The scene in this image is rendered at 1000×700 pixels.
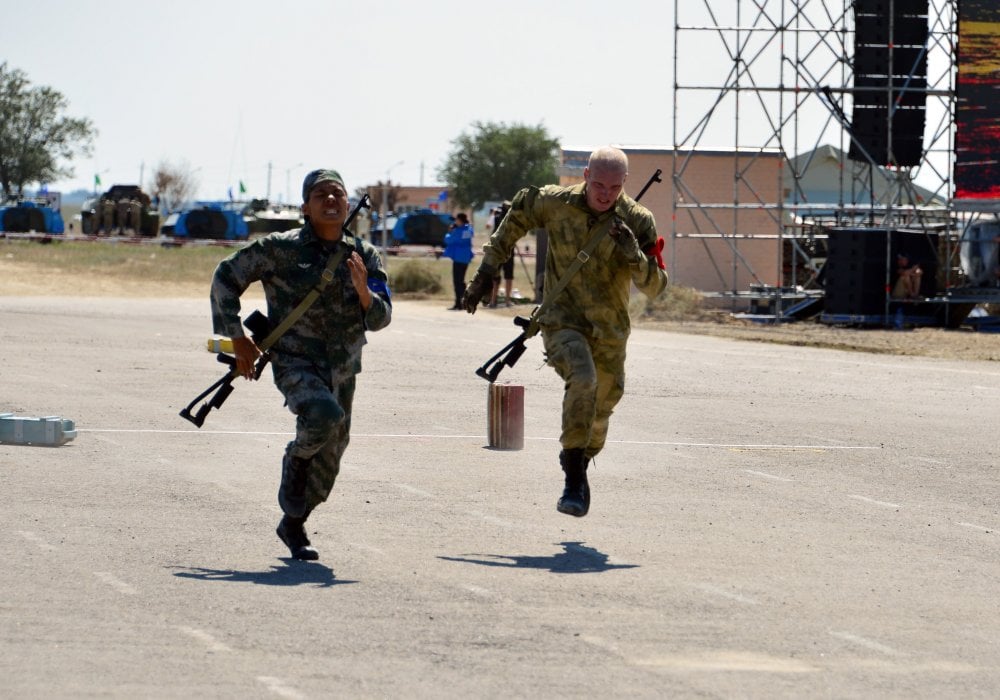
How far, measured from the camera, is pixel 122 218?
5862 cm

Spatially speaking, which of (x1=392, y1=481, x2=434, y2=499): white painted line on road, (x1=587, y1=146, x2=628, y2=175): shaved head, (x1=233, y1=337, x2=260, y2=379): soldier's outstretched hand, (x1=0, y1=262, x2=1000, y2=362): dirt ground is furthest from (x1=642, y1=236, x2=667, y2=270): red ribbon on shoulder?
(x1=0, y1=262, x2=1000, y2=362): dirt ground

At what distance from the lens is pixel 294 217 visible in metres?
60.4

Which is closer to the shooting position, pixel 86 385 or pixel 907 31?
pixel 86 385

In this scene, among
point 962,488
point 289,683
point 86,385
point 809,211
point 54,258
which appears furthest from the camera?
point 54,258

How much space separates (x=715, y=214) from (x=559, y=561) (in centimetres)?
2807

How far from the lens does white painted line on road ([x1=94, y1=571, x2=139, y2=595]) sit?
21.1 feet

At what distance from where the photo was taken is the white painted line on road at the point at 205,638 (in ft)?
18.3

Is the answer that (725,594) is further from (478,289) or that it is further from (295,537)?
(478,289)

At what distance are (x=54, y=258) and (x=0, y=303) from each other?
545 inches

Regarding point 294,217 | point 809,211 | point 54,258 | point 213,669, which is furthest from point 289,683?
point 294,217

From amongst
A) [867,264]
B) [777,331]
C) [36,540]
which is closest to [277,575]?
[36,540]

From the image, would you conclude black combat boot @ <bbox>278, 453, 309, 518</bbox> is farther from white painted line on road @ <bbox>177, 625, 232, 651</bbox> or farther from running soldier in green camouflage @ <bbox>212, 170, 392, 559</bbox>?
white painted line on road @ <bbox>177, 625, 232, 651</bbox>

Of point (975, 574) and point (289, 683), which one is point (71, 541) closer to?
point (289, 683)

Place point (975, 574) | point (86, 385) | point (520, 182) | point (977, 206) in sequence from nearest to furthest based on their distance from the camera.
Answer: point (975, 574) < point (86, 385) < point (977, 206) < point (520, 182)
